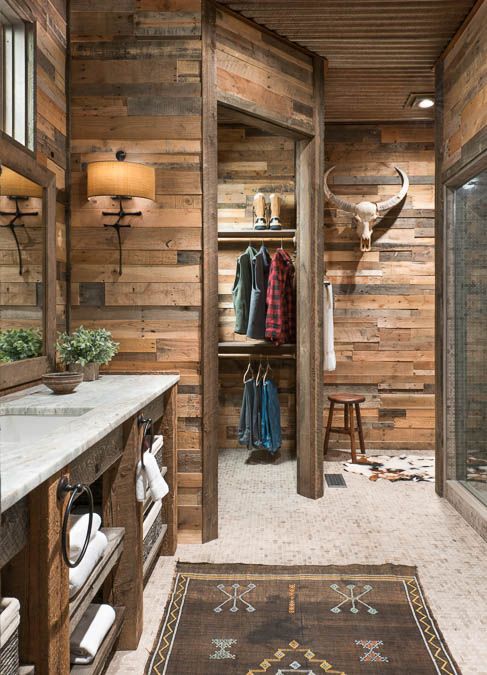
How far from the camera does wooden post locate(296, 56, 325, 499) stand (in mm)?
3688

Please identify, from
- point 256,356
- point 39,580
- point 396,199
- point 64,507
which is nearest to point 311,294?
point 256,356

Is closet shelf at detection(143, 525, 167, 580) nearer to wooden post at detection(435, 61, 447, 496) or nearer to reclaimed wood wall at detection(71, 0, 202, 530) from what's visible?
reclaimed wood wall at detection(71, 0, 202, 530)

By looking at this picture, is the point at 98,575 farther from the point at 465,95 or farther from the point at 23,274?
the point at 465,95

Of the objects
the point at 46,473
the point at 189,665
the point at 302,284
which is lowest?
the point at 189,665

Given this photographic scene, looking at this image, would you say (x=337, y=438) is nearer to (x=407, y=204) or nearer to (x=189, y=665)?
(x=407, y=204)

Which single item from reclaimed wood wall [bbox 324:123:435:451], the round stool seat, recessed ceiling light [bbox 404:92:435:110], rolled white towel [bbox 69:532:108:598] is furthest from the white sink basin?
recessed ceiling light [bbox 404:92:435:110]

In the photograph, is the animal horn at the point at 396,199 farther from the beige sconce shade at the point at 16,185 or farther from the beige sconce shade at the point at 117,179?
the beige sconce shade at the point at 16,185

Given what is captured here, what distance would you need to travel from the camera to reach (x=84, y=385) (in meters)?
2.61

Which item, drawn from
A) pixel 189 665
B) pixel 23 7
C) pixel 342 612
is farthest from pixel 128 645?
pixel 23 7

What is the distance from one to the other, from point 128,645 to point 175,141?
244 centimetres

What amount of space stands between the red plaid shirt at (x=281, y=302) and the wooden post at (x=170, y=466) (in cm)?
140

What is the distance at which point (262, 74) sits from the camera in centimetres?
331

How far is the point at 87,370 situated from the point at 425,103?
11.6ft

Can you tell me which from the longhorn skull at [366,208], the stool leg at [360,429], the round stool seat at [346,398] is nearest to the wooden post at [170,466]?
the round stool seat at [346,398]
